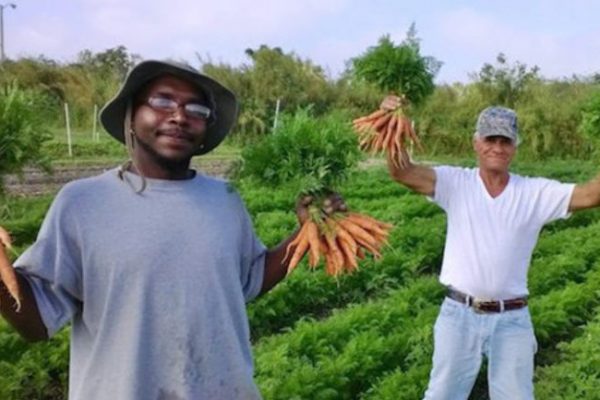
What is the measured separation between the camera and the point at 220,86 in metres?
2.33

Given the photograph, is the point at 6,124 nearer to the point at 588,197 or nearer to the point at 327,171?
the point at 327,171

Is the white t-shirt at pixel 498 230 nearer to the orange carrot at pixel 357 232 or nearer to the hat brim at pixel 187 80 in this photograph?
the orange carrot at pixel 357 232

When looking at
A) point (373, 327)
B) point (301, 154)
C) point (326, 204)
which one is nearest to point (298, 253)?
point (326, 204)

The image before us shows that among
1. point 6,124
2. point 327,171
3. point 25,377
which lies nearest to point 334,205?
point 327,171

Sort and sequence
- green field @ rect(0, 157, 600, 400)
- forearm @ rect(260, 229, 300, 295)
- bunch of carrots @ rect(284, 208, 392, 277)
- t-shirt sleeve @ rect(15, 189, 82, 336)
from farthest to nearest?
1. green field @ rect(0, 157, 600, 400)
2. bunch of carrots @ rect(284, 208, 392, 277)
3. forearm @ rect(260, 229, 300, 295)
4. t-shirt sleeve @ rect(15, 189, 82, 336)

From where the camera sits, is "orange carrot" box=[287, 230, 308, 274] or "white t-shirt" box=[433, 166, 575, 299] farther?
"white t-shirt" box=[433, 166, 575, 299]

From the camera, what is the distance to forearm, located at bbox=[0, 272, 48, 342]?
6.41 feet

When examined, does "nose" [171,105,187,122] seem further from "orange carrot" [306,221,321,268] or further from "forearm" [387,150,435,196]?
"forearm" [387,150,435,196]

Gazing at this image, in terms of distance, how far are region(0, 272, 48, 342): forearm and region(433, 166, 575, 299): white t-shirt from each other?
83.3 inches

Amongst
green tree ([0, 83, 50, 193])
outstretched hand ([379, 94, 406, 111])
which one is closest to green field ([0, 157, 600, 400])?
outstretched hand ([379, 94, 406, 111])

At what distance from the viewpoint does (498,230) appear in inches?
140

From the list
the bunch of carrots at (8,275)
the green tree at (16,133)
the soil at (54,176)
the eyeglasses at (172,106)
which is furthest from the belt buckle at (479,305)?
the soil at (54,176)

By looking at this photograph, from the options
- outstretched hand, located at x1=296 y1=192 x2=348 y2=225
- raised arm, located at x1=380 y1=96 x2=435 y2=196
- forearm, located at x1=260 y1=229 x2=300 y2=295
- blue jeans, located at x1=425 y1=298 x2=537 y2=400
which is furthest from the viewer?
raised arm, located at x1=380 y1=96 x2=435 y2=196

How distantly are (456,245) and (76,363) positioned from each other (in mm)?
2070
